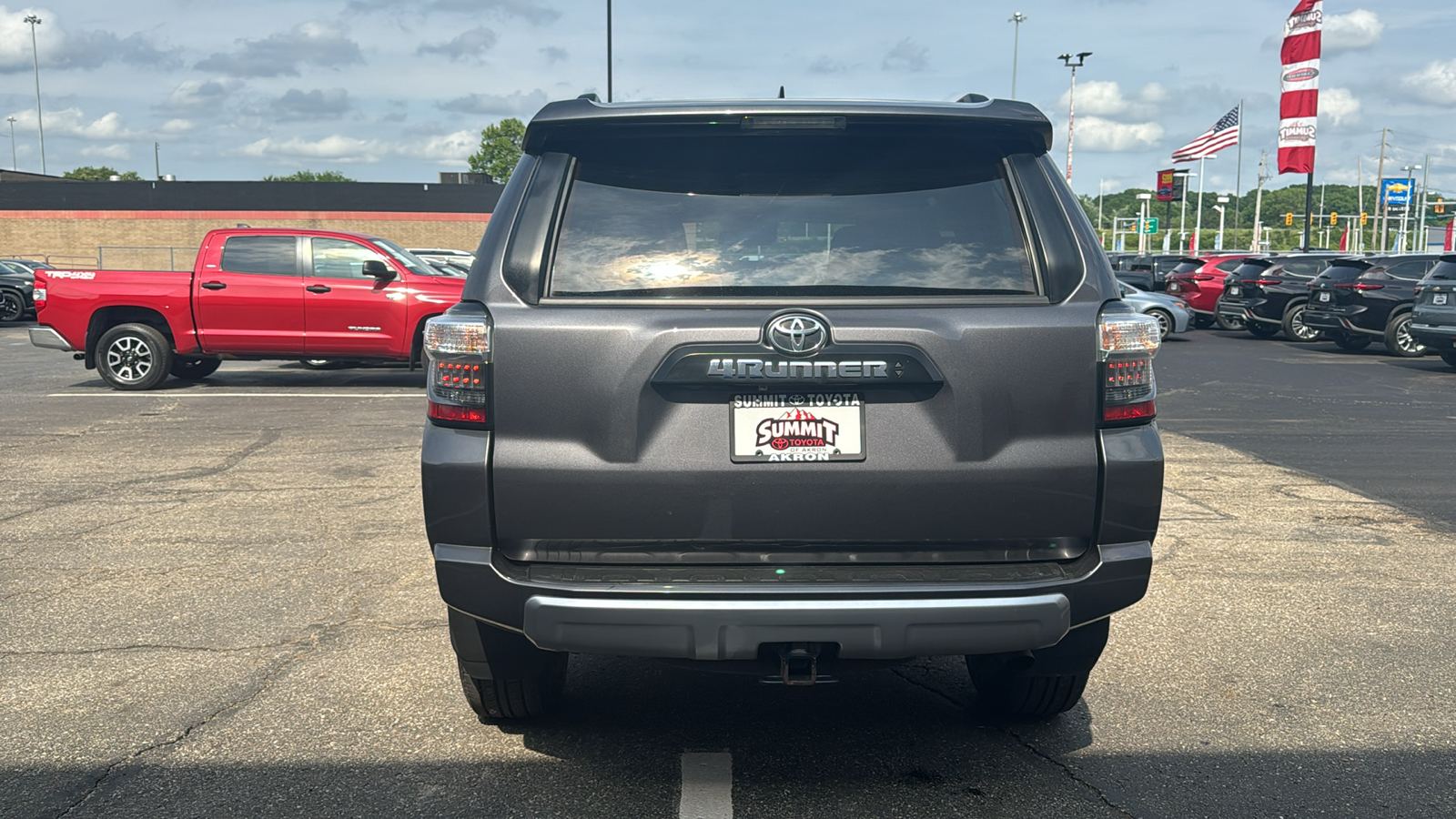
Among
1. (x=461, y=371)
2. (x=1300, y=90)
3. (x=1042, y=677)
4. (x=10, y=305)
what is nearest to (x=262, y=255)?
(x=461, y=371)

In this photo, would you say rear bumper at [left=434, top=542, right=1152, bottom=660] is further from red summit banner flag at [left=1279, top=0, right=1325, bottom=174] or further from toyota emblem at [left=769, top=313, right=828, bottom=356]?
red summit banner flag at [left=1279, top=0, right=1325, bottom=174]

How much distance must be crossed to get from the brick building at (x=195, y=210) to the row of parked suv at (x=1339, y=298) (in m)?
37.2

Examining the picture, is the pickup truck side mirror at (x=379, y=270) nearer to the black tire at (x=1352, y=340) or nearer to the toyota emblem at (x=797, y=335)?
the toyota emblem at (x=797, y=335)

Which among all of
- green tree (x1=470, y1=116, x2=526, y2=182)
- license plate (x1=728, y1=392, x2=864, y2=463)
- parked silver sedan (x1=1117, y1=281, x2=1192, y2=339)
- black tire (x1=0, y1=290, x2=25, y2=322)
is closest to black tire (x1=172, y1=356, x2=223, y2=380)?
license plate (x1=728, y1=392, x2=864, y2=463)

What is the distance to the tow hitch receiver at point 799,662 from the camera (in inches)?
117

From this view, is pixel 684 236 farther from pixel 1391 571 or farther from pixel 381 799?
pixel 1391 571

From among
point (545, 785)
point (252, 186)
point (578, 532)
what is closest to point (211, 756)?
point (545, 785)

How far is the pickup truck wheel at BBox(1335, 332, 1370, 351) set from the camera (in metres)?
20.0

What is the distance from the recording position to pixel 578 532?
2.97m

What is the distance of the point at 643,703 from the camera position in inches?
160

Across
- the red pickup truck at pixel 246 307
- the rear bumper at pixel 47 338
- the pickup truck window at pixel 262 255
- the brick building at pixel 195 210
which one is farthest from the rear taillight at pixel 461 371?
the brick building at pixel 195 210

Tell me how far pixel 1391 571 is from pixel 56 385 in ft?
45.5

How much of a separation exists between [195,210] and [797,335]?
190 ft

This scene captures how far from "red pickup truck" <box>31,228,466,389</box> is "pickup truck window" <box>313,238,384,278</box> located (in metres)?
0.01
